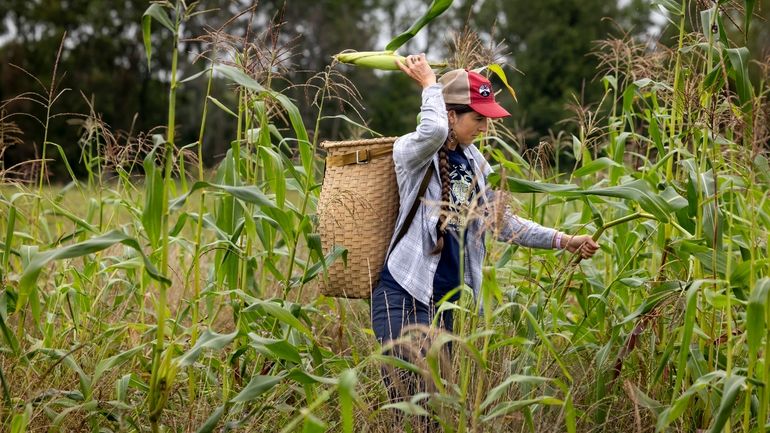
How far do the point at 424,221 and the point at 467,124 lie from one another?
43 cm

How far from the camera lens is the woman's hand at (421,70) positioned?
12.2ft

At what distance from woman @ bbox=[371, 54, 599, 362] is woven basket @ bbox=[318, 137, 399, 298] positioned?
0.07m

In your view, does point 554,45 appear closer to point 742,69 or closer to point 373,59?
point 373,59

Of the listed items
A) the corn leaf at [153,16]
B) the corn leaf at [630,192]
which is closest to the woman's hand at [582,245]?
the corn leaf at [630,192]

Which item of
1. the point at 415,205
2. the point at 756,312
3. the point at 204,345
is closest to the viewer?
the point at 756,312

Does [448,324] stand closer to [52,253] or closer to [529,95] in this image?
[52,253]

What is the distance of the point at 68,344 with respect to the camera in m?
4.29

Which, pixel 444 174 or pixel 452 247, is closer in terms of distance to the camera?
pixel 444 174

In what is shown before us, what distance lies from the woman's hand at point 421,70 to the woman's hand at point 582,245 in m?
0.85

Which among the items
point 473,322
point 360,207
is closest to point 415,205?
point 360,207

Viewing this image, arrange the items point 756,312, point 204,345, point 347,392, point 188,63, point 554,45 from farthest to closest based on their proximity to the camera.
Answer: point 188,63 < point 554,45 < point 204,345 < point 756,312 < point 347,392

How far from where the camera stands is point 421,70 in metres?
3.72

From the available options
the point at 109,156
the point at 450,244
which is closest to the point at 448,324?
the point at 450,244

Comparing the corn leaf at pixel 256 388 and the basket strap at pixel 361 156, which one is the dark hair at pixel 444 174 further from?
the corn leaf at pixel 256 388
